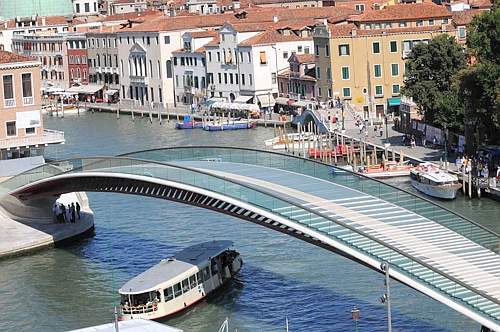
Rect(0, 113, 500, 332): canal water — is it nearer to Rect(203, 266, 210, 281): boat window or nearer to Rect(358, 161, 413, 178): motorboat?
Rect(203, 266, 210, 281): boat window

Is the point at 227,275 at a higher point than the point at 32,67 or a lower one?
lower

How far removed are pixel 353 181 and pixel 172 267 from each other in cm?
309

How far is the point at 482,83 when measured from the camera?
31953mm

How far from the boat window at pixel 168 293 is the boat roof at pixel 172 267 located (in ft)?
0.47

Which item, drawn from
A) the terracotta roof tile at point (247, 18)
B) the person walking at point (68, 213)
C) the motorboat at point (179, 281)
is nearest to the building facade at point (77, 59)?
the terracotta roof tile at point (247, 18)

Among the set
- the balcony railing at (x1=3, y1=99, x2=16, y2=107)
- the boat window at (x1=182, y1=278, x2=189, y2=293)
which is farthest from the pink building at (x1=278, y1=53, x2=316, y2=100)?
the boat window at (x1=182, y1=278, x2=189, y2=293)

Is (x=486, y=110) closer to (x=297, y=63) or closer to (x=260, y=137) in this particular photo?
(x=260, y=137)

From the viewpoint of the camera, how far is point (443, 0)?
59.4 meters

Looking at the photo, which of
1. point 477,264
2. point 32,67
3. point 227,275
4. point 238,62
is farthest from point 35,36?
point 477,264

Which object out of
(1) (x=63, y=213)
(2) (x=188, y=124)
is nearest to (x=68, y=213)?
(1) (x=63, y=213)

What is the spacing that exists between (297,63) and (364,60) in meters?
4.08

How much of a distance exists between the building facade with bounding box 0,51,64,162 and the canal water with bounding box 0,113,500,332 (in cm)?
244

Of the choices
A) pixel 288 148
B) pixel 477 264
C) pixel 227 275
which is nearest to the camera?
pixel 477 264

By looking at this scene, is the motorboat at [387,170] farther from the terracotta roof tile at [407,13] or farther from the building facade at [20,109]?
the terracotta roof tile at [407,13]
